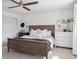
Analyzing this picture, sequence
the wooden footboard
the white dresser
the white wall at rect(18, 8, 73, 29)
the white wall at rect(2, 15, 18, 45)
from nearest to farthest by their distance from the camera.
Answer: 1. the wooden footboard
2. the white dresser
3. the white wall at rect(18, 8, 73, 29)
4. the white wall at rect(2, 15, 18, 45)

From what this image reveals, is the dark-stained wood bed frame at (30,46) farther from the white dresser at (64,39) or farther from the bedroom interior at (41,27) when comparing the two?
the white dresser at (64,39)

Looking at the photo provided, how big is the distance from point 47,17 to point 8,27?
304 centimetres

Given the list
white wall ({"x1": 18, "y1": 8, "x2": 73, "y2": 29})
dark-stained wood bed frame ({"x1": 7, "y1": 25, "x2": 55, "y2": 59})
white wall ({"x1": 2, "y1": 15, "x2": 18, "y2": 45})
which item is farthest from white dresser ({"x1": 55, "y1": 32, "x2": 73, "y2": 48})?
white wall ({"x1": 2, "y1": 15, "x2": 18, "y2": 45})

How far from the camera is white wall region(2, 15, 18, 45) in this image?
211 inches

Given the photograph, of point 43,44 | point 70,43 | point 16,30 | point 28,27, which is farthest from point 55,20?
point 16,30

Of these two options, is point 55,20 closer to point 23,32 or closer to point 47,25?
point 47,25

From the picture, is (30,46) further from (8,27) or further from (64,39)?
(8,27)

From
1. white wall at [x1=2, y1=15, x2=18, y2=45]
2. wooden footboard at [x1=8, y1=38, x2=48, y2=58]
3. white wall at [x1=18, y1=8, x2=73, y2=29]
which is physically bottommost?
wooden footboard at [x1=8, y1=38, x2=48, y2=58]

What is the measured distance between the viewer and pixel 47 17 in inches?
224

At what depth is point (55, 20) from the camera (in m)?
5.40

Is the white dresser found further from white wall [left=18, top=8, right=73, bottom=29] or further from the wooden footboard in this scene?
the wooden footboard

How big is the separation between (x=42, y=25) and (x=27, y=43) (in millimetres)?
2750

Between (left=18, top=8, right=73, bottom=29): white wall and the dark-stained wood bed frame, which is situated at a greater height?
(left=18, top=8, right=73, bottom=29): white wall

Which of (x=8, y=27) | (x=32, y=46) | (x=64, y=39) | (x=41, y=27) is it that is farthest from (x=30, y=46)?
(x=8, y=27)
